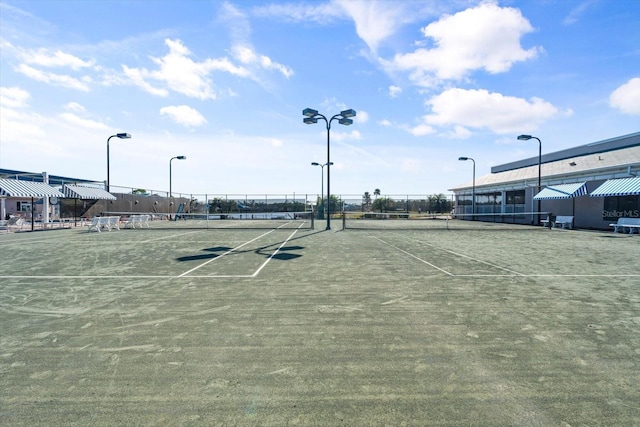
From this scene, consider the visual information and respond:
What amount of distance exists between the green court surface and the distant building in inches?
877

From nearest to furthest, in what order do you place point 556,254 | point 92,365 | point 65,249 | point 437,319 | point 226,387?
point 226,387, point 92,365, point 437,319, point 556,254, point 65,249

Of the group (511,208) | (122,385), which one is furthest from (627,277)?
(511,208)

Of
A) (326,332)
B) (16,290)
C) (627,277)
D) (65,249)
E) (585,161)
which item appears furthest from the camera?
(585,161)

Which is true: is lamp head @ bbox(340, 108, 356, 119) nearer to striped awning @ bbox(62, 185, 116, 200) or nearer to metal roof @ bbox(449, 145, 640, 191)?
metal roof @ bbox(449, 145, 640, 191)

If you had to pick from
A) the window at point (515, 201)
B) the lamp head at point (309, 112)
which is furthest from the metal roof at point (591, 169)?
the lamp head at point (309, 112)

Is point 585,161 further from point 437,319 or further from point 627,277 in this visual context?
point 437,319

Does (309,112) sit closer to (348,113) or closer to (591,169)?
(348,113)

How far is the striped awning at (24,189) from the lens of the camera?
20.6 meters

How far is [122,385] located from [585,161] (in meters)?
38.8

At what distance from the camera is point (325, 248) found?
13.4 m

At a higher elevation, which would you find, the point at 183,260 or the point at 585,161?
the point at 585,161

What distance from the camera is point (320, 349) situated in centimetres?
399

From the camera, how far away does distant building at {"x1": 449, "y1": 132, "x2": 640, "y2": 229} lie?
80.2ft

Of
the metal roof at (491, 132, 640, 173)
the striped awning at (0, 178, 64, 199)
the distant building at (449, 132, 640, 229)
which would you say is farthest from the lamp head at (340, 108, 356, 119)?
the metal roof at (491, 132, 640, 173)
